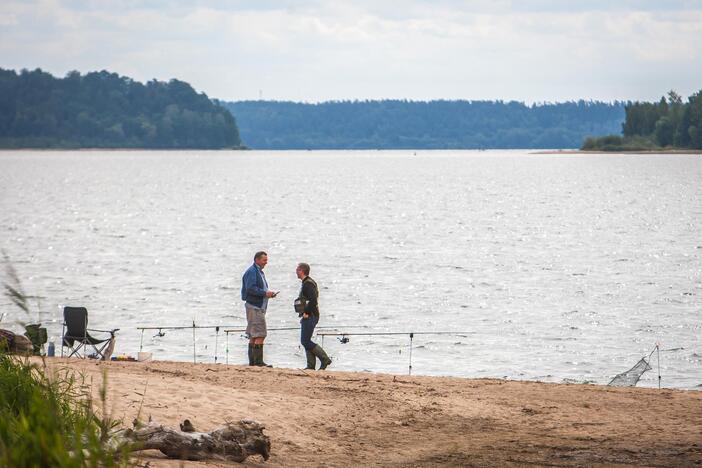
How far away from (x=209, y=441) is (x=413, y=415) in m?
3.99

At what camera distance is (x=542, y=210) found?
93.2 meters

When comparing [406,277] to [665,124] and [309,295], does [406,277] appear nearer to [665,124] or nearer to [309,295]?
[309,295]

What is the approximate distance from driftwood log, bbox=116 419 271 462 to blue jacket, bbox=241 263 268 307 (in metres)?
6.02

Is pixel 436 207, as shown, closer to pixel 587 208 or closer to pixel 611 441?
pixel 587 208

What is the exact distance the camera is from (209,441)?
1047 cm

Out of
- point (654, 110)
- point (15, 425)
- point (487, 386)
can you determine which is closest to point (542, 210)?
point (487, 386)

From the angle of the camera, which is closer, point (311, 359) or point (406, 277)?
point (311, 359)

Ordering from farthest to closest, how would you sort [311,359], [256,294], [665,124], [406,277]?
[665,124] → [406,277] → [311,359] → [256,294]

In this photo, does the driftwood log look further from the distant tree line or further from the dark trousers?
the distant tree line

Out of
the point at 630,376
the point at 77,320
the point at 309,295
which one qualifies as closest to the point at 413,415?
the point at 309,295

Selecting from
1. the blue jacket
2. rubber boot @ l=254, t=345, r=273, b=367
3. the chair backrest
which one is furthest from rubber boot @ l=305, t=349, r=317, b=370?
the chair backrest

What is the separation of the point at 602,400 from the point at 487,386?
1.86 m

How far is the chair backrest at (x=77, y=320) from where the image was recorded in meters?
19.1

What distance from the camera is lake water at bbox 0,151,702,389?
25.8 meters
